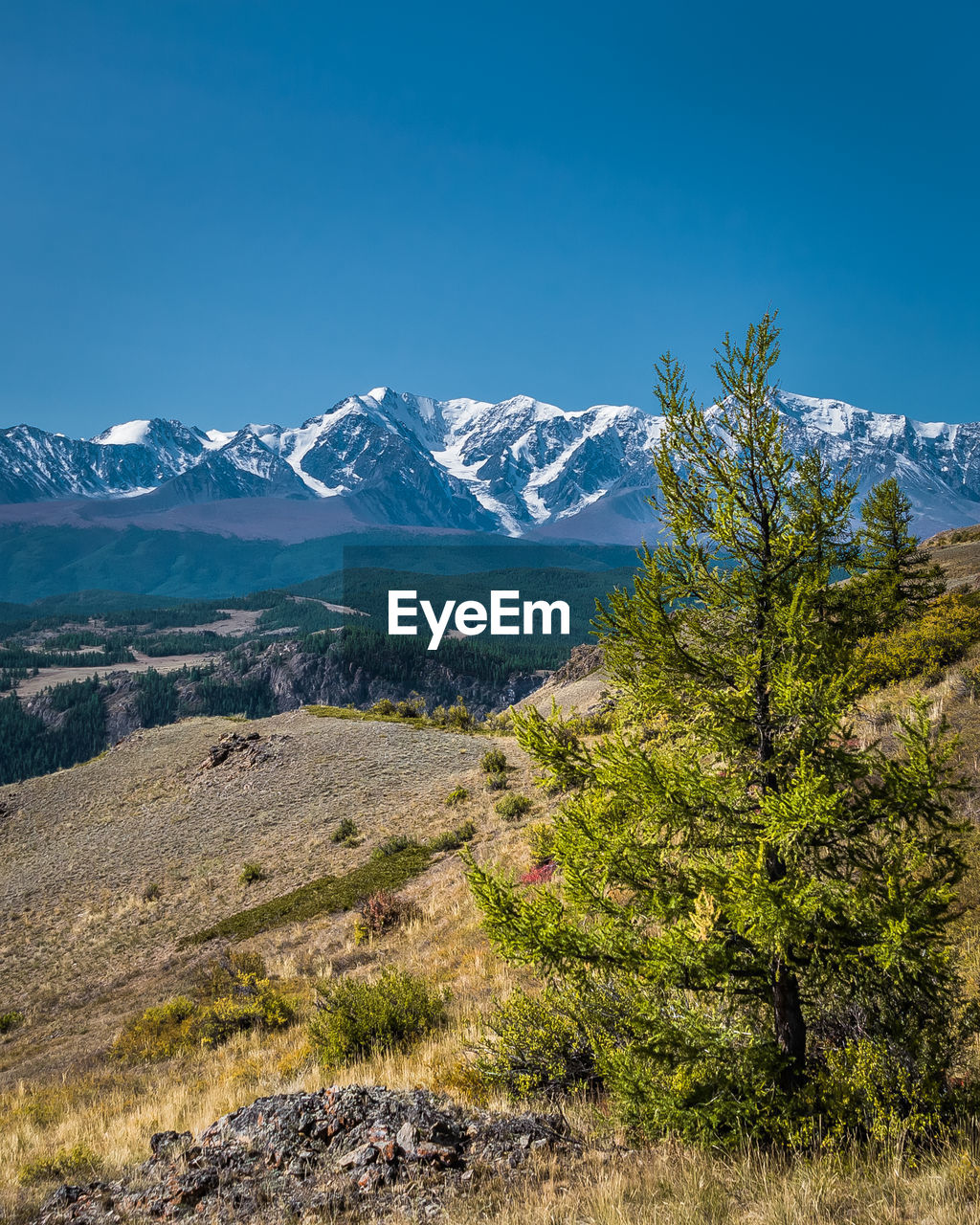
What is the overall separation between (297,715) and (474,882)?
48.9m

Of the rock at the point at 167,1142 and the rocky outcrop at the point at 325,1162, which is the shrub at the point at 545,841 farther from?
the rock at the point at 167,1142

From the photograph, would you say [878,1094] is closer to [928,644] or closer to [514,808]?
[928,644]

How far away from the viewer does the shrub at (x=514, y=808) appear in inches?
1012

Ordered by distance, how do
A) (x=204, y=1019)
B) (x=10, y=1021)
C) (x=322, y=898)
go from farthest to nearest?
(x=322, y=898) < (x=10, y=1021) < (x=204, y=1019)

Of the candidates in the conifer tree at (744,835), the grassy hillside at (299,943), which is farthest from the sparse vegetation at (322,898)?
the conifer tree at (744,835)

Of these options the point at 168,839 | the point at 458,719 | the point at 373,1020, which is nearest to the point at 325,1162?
the point at 373,1020

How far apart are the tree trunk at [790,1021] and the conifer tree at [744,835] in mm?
16

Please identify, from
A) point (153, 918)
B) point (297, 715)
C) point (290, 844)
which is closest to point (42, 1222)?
point (153, 918)

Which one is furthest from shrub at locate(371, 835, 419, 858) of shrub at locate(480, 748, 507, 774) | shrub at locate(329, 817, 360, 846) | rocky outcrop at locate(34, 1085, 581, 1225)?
rocky outcrop at locate(34, 1085, 581, 1225)

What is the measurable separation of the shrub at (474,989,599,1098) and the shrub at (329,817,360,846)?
2295cm

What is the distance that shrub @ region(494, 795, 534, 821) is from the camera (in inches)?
1012

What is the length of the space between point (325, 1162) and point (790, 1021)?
4200 millimetres

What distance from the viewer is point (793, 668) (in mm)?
5109

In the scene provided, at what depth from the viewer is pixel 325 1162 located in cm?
569
